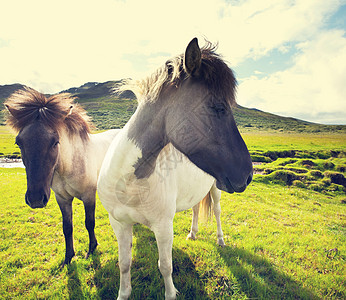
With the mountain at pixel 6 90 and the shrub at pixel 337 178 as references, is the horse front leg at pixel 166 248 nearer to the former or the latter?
the shrub at pixel 337 178

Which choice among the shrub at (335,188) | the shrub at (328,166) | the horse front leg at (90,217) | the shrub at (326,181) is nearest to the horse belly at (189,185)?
the horse front leg at (90,217)

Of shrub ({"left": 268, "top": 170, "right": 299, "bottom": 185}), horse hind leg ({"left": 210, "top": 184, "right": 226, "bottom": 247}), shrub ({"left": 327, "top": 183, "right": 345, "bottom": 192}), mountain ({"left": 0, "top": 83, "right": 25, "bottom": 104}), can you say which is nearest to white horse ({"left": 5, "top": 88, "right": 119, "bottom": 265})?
horse hind leg ({"left": 210, "top": 184, "right": 226, "bottom": 247})

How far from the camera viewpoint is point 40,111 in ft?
9.43

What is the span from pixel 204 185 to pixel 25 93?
11.7 feet

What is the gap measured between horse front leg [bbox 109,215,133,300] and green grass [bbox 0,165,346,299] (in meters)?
0.23

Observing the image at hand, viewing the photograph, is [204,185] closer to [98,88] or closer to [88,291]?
[88,291]

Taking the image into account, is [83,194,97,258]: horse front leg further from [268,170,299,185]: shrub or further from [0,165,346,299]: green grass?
[268,170,299,185]: shrub

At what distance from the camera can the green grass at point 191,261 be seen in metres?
2.88

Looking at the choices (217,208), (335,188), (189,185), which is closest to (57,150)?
(189,185)

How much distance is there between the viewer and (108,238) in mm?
4312

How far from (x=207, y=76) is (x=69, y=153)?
2846 millimetres

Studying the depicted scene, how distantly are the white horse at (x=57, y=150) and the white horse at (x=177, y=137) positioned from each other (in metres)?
1.18

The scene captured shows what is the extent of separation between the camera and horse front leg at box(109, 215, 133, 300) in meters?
2.50

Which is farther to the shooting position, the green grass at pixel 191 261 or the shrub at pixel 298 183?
the shrub at pixel 298 183
